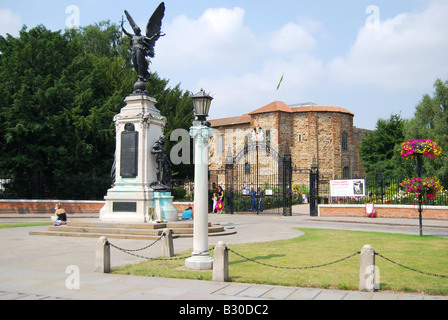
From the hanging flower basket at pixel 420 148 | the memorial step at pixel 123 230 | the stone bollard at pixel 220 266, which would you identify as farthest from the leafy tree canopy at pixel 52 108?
the stone bollard at pixel 220 266

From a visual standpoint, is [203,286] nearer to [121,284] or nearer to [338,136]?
[121,284]

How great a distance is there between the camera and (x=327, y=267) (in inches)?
339

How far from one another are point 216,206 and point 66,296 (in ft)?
76.5

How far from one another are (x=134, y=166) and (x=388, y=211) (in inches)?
623

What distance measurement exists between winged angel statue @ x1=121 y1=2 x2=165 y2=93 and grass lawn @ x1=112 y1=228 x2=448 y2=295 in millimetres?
8831

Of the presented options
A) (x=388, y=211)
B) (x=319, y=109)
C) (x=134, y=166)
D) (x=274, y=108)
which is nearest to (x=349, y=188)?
(x=388, y=211)

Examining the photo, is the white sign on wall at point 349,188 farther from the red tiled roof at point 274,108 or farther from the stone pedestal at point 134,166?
the red tiled roof at point 274,108

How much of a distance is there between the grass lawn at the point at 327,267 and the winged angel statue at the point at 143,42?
8831 millimetres

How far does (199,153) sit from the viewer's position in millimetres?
9047

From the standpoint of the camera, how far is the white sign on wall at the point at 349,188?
25.8 metres

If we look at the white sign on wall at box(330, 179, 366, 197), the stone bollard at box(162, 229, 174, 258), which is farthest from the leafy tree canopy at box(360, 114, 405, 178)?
the stone bollard at box(162, 229, 174, 258)

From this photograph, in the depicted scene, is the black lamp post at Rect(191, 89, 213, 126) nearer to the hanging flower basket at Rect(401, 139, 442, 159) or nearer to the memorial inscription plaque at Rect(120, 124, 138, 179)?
the memorial inscription plaque at Rect(120, 124, 138, 179)

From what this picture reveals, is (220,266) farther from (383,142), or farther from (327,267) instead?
(383,142)
